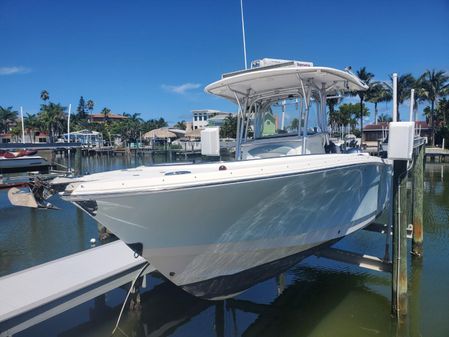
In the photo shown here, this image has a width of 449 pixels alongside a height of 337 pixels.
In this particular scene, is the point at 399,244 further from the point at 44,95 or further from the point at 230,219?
the point at 44,95

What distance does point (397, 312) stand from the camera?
632cm

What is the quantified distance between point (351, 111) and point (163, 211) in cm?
5265

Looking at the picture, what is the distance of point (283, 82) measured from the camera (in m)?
6.18

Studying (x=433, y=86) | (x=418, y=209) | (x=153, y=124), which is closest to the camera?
(x=418, y=209)

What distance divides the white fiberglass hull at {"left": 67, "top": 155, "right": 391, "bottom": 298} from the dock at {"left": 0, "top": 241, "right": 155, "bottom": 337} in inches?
70.4

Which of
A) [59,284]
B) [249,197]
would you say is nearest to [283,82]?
[249,197]

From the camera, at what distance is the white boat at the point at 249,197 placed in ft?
13.0

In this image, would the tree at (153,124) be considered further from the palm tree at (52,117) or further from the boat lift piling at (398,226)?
the boat lift piling at (398,226)

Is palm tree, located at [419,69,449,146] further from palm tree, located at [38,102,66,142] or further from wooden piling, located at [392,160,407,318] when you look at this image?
palm tree, located at [38,102,66,142]

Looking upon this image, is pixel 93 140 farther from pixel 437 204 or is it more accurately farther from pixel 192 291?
pixel 192 291

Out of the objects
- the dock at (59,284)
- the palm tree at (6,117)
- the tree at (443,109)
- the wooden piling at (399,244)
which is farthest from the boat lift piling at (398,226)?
the palm tree at (6,117)

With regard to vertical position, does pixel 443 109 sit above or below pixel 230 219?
above

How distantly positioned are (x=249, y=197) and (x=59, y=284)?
3.40 metres

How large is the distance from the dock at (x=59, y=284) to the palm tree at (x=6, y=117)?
83328 mm
